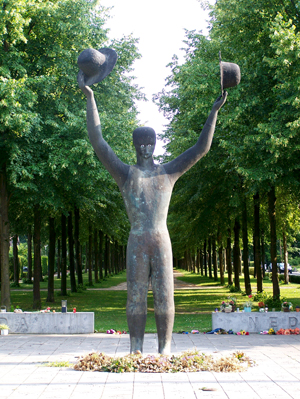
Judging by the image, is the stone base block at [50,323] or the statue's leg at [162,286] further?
the stone base block at [50,323]

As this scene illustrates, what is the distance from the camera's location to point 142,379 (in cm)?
677

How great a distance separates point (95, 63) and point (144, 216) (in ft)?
8.30

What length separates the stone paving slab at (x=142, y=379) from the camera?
20.3 ft

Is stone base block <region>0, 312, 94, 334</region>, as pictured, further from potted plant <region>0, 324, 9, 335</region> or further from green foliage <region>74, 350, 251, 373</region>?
green foliage <region>74, 350, 251, 373</region>

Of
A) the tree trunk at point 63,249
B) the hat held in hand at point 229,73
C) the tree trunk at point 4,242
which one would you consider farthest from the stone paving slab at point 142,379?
the tree trunk at point 63,249

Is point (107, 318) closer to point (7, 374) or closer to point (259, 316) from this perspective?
point (259, 316)

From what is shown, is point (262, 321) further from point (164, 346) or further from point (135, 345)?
point (135, 345)

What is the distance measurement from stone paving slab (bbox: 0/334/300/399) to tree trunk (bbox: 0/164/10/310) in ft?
19.3

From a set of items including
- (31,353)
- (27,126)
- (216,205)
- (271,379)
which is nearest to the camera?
(271,379)

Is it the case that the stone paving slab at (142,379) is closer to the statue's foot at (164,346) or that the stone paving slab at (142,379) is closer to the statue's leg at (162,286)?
the statue's foot at (164,346)

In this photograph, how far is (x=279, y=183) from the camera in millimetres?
16875

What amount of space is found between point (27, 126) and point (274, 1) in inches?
366

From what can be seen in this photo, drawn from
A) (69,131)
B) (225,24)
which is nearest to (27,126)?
(69,131)

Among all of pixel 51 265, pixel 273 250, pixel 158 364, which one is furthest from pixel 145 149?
pixel 51 265
